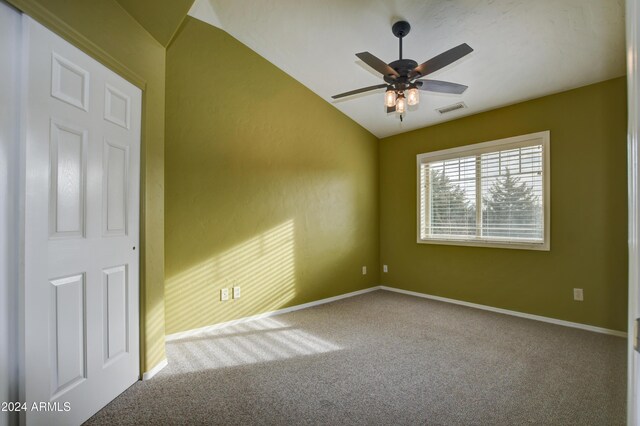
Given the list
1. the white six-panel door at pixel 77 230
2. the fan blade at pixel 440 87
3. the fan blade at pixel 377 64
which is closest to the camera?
the white six-panel door at pixel 77 230

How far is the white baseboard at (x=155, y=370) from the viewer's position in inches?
88.4

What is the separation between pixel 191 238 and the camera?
3111mm

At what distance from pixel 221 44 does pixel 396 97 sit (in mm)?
2119

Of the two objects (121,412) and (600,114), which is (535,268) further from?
(121,412)

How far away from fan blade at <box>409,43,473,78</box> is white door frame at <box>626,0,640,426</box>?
164 cm

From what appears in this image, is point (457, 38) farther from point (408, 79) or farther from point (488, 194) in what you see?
point (488, 194)

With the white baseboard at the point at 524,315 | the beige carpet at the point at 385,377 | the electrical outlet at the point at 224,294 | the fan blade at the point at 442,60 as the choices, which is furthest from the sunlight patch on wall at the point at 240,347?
the fan blade at the point at 442,60

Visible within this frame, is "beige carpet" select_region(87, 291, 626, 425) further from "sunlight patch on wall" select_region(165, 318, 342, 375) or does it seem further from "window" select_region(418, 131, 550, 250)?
"window" select_region(418, 131, 550, 250)

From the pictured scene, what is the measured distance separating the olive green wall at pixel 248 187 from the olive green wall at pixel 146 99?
0.60m

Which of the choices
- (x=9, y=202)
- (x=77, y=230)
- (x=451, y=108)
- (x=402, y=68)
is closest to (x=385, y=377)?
(x=77, y=230)

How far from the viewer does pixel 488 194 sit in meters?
4.01

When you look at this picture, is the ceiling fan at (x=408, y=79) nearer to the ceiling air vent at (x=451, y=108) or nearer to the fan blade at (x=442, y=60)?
the fan blade at (x=442, y=60)

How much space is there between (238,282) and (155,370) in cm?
124

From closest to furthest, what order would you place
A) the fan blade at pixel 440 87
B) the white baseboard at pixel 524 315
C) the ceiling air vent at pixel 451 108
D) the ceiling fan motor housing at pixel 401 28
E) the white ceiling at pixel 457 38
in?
1. the fan blade at pixel 440 87
2. the white ceiling at pixel 457 38
3. the ceiling fan motor housing at pixel 401 28
4. the white baseboard at pixel 524 315
5. the ceiling air vent at pixel 451 108
